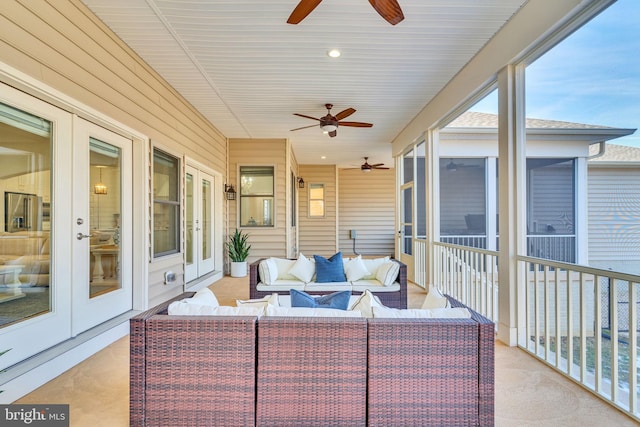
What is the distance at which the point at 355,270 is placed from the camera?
413cm

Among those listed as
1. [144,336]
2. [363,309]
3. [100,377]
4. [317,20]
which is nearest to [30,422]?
[100,377]

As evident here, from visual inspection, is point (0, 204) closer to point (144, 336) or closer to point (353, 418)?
point (144, 336)

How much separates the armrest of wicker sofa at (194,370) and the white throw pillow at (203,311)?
4.3 inches

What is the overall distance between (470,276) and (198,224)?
4.12m

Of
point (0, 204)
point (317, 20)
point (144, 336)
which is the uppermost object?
point (317, 20)

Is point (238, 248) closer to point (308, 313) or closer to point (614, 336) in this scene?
point (308, 313)

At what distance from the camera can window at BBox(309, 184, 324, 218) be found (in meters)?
10.5

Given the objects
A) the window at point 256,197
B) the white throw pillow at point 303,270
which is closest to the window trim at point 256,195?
the window at point 256,197

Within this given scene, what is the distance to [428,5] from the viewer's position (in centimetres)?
277

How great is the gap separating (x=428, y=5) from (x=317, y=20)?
3.00ft

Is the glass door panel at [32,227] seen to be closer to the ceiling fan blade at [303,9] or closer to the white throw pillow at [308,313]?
the white throw pillow at [308,313]

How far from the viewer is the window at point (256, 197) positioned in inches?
275

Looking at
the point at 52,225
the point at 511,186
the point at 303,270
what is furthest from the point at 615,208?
the point at 52,225

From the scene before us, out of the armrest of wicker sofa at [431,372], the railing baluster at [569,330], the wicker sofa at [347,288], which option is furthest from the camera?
the wicker sofa at [347,288]
